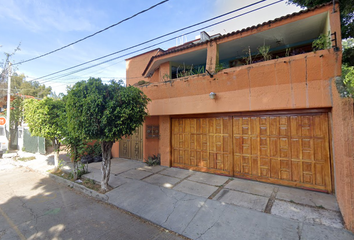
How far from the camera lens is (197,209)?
427 cm

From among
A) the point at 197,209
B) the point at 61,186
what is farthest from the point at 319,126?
the point at 61,186

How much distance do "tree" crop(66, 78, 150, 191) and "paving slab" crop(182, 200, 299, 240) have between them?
322 cm

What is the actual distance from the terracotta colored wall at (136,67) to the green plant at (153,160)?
4.78m

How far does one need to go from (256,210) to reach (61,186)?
677 centimetres

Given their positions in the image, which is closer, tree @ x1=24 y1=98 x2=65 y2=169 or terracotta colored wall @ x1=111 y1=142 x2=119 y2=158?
tree @ x1=24 y1=98 x2=65 y2=169

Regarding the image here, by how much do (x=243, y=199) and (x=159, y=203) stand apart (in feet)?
7.70

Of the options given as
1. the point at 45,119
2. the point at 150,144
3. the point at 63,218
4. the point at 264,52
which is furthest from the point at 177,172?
the point at 45,119

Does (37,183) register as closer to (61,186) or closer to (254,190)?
(61,186)

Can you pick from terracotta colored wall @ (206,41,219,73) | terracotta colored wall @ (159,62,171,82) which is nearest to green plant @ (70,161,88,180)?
terracotta colored wall @ (159,62,171,82)

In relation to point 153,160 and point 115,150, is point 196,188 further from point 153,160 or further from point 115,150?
point 115,150

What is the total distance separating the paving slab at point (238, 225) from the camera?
10.8ft

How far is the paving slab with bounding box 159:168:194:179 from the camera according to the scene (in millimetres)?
6783

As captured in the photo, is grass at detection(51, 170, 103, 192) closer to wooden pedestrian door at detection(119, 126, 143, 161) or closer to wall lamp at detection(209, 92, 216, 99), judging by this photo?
wooden pedestrian door at detection(119, 126, 143, 161)

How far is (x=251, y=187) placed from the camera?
532 centimetres
